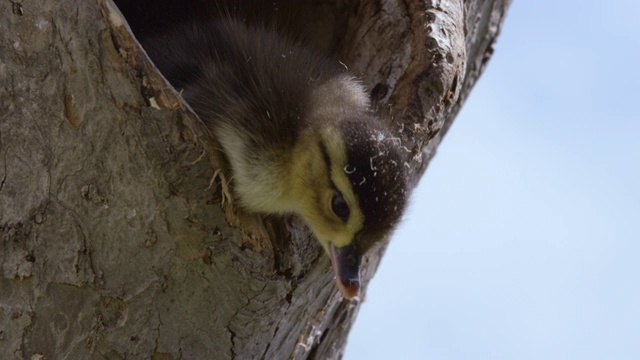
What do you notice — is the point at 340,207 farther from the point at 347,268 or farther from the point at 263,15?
the point at 263,15

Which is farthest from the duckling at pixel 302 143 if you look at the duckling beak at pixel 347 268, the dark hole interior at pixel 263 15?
the dark hole interior at pixel 263 15

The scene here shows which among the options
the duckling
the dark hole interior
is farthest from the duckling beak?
the dark hole interior

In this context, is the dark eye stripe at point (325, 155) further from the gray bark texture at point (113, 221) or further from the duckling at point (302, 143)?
the gray bark texture at point (113, 221)

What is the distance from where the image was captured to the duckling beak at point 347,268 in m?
2.59

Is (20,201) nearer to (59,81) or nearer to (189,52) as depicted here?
(59,81)

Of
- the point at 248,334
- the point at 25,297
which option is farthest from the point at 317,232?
the point at 25,297

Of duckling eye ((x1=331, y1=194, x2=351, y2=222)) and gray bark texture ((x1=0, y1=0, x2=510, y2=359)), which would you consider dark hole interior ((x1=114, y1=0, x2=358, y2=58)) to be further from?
gray bark texture ((x1=0, y1=0, x2=510, y2=359))

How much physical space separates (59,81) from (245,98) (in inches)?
23.4

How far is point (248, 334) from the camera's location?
8.64 feet

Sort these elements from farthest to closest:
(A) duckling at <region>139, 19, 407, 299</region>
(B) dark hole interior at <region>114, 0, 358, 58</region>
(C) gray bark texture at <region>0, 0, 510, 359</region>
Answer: (B) dark hole interior at <region>114, 0, 358, 58</region>, (A) duckling at <region>139, 19, 407, 299</region>, (C) gray bark texture at <region>0, 0, 510, 359</region>

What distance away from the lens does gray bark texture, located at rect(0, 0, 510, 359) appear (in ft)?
7.79

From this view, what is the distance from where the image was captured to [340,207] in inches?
104

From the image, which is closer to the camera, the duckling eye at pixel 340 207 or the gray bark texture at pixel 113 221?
the gray bark texture at pixel 113 221

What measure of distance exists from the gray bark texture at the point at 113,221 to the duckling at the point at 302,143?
0.10 metres
